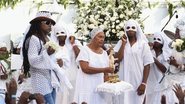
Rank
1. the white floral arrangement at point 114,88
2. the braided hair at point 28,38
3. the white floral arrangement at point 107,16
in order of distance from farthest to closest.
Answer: the white floral arrangement at point 107,16 → the white floral arrangement at point 114,88 → the braided hair at point 28,38

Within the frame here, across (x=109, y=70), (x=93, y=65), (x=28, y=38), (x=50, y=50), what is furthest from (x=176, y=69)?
(x=28, y=38)

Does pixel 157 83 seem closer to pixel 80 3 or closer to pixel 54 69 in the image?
pixel 54 69

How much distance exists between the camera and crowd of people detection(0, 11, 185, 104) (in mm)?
6965

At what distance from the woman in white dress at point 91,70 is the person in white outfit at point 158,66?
1.17 meters

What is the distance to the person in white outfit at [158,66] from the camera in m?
8.86

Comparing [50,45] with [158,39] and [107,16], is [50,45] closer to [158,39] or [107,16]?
[158,39]

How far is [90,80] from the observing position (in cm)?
809

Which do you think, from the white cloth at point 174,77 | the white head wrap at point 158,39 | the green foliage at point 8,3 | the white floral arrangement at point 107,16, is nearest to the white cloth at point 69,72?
the white floral arrangement at point 107,16

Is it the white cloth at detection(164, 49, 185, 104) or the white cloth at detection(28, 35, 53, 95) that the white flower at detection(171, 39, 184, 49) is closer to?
the white cloth at detection(164, 49, 185, 104)

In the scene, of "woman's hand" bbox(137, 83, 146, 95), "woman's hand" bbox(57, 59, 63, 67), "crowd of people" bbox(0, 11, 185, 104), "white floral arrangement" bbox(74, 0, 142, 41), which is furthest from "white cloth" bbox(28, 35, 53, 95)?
"white floral arrangement" bbox(74, 0, 142, 41)

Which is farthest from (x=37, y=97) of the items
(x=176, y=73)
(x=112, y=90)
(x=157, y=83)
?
(x=157, y=83)

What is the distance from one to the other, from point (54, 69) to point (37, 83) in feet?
1.00

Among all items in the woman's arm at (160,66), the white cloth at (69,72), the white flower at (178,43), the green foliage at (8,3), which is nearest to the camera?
the white flower at (178,43)

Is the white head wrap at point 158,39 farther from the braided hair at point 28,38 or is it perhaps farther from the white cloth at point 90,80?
the braided hair at point 28,38
